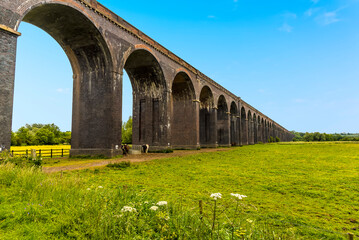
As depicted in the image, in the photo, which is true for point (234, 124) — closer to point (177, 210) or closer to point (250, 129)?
point (250, 129)

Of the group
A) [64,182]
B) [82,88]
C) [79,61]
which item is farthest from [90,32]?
[64,182]

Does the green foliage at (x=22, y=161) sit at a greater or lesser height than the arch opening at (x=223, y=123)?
lesser

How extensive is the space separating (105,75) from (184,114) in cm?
1562

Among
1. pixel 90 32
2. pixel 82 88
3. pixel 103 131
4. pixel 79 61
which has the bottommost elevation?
pixel 103 131

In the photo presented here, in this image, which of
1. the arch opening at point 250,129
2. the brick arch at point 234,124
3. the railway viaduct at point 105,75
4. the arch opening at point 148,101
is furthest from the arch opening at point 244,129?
the arch opening at point 148,101

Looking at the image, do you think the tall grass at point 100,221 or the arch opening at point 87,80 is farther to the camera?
the arch opening at point 87,80

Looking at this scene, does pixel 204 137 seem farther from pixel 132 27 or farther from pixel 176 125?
pixel 132 27

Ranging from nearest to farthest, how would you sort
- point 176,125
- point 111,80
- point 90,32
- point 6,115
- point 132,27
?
point 6,115, point 90,32, point 111,80, point 132,27, point 176,125

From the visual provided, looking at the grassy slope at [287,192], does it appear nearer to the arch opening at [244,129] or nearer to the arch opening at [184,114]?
the arch opening at [184,114]

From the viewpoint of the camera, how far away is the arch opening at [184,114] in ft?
97.1

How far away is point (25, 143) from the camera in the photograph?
53.1m

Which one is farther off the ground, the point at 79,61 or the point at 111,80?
the point at 79,61

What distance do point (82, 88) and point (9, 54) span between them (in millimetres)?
6910

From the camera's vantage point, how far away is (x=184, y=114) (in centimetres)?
3086
